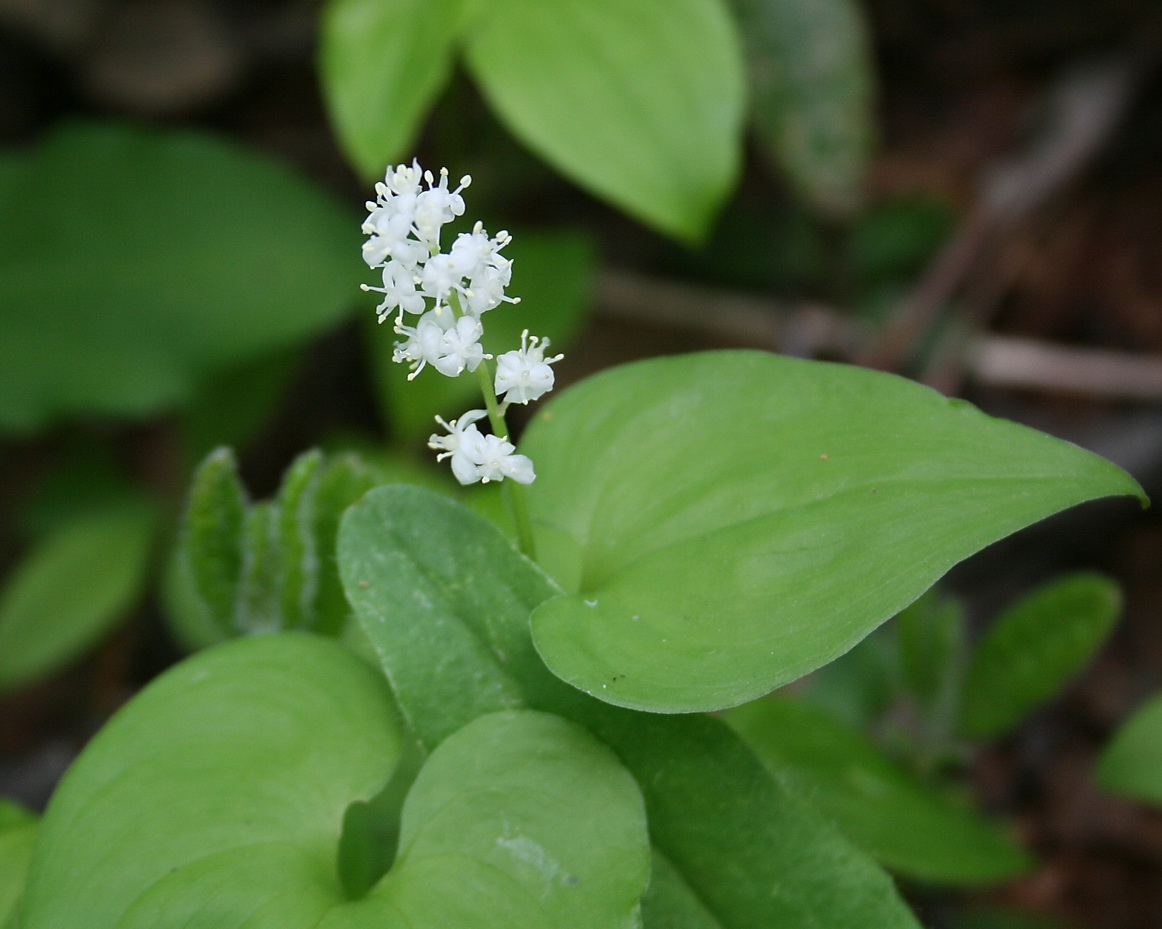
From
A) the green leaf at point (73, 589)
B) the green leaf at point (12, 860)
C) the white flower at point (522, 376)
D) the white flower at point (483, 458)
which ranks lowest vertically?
the green leaf at point (73, 589)

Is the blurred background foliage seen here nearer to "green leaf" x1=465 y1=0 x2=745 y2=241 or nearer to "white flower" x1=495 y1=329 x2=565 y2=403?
"green leaf" x1=465 y1=0 x2=745 y2=241

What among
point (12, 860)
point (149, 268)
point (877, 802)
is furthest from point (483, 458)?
point (149, 268)

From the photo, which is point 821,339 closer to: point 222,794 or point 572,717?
point 572,717

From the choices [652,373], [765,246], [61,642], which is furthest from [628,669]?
[765,246]

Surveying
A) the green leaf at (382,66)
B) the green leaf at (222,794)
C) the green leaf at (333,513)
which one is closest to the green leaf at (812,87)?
the green leaf at (382,66)

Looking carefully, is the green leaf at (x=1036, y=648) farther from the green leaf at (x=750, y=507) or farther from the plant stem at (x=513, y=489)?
the plant stem at (x=513, y=489)

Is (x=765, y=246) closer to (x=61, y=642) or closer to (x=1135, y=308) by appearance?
(x=1135, y=308)

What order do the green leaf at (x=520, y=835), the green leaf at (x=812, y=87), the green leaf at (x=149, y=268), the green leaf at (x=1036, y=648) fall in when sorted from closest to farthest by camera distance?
the green leaf at (x=520, y=835) < the green leaf at (x=1036, y=648) < the green leaf at (x=149, y=268) < the green leaf at (x=812, y=87)
